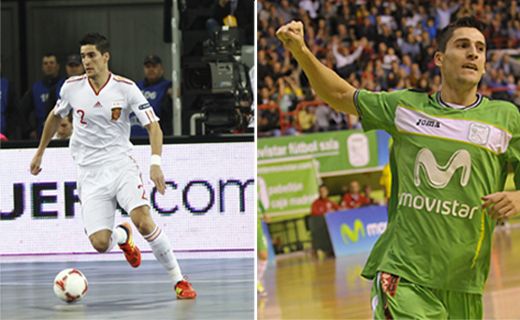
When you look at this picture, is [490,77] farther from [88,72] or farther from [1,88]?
[88,72]

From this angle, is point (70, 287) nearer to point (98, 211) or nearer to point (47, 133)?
point (98, 211)

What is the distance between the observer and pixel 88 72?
10078mm

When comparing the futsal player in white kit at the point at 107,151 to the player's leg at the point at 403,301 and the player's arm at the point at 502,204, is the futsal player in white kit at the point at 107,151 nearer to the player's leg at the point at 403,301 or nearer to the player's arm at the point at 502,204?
the player's leg at the point at 403,301

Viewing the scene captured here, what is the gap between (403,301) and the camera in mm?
5301

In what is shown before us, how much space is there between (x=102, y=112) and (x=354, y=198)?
799cm

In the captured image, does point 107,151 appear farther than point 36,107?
No

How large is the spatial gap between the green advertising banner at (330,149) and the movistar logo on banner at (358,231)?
2.76 ft

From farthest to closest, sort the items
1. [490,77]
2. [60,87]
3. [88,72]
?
[490,77]
[60,87]
[88,72]

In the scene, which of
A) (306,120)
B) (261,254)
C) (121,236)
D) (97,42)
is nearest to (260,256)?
(261,254)

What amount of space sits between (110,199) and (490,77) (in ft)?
44.1

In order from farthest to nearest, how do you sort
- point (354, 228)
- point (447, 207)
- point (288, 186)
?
point (354, 228) < point (288, 186) < point (447, 207)

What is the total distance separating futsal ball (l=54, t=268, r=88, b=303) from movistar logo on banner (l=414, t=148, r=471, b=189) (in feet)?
17.2

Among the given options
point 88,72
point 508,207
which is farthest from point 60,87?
point 508,207

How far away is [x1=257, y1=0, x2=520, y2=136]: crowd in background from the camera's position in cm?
1803
